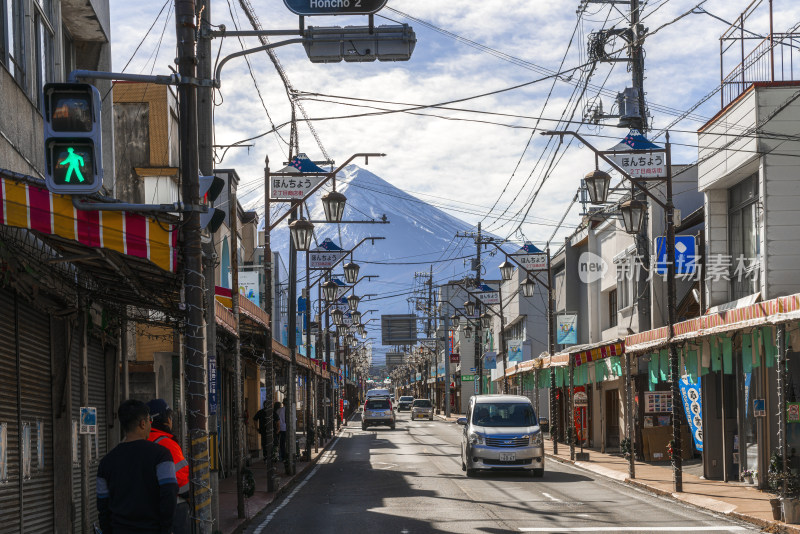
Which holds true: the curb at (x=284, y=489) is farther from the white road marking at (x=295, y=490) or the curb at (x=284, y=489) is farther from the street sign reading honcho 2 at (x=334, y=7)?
the street sign reading honcho 2 at (x=334, y=7)

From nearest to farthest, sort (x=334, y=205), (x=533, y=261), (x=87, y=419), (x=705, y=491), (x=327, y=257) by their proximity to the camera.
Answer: (x=87, y=419) < (x=705, y=491) < (x=334, y=205) < (x=327, y=257) < (x=533, y=261)

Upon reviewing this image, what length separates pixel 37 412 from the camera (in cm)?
1342

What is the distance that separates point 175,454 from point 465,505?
1179 centimetres

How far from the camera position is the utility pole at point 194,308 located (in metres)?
11.1

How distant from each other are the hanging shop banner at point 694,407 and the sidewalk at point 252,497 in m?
10.3

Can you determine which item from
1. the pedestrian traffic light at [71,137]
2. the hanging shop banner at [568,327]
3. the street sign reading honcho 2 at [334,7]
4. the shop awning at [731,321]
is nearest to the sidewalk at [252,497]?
the pedestrian traffic light at [71,137]

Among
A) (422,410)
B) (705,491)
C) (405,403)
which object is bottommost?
(405,403)

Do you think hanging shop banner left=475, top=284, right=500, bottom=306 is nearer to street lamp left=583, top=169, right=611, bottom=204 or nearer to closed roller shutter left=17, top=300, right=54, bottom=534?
street lamp left=583, top=169, right=611, bottom=204

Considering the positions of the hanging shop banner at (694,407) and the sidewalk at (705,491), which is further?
the hanging shop banner at (694,407)

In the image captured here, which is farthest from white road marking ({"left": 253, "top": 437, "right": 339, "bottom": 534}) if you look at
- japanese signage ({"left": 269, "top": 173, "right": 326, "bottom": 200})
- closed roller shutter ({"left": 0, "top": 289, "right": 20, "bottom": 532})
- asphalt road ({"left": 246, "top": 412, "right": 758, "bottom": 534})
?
japanese signage ({"left": 269, "top": 173, "right": 326, "bottom": 200})

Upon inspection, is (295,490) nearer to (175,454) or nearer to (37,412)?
(37,412)

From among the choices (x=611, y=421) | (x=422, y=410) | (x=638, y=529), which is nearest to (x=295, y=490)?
(x=638, y=529)

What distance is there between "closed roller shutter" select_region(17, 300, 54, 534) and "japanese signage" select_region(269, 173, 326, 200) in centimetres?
958

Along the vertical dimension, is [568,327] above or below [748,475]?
above
